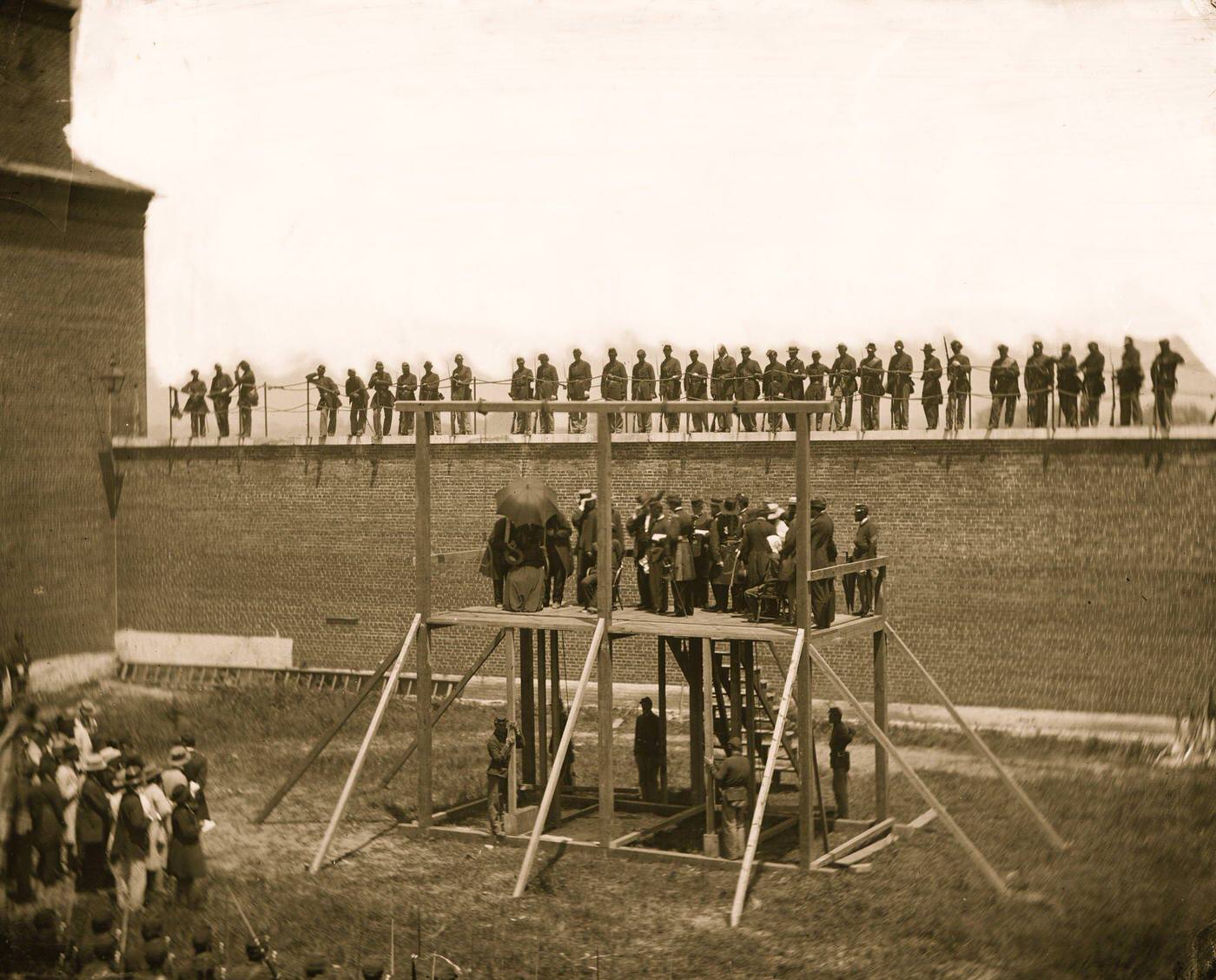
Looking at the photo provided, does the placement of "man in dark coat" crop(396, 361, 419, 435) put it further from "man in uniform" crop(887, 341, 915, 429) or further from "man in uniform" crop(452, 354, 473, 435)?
"man in uniform" crop(887, 341, 915, 429)

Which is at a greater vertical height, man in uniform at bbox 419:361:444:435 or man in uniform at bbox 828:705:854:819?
man in uniform at bbox 419:361:444:435

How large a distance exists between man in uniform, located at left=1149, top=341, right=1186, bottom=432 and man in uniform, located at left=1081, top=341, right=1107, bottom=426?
76.0 inches

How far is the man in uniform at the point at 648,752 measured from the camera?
15617 millimetres

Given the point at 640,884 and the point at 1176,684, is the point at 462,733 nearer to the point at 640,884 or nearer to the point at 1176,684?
the point at 640,884

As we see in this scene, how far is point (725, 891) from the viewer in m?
11.8

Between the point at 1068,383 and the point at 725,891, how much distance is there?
1000 centimetres

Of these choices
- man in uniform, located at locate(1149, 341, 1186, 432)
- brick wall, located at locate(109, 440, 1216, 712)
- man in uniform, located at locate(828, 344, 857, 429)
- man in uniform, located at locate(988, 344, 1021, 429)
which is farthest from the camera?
man in uniform, located at locate(828, 344, 857, 429)

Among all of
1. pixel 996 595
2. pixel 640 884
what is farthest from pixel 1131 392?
pixel 640 884

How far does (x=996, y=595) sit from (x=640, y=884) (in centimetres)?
959

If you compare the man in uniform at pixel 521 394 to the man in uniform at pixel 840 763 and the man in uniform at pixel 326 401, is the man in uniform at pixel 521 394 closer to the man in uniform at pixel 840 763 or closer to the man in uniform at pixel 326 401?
the man in uniform at pixel 326 401

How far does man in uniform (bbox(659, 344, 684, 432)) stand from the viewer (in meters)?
22.6

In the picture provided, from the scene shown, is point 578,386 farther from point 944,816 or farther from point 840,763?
point 944,816

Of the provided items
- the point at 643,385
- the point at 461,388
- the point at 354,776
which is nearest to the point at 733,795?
the point at 354,776

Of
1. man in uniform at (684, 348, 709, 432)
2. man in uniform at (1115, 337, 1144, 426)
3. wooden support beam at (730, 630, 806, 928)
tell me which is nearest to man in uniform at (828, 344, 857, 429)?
man in uniform at (684, 348, 709, 432)
